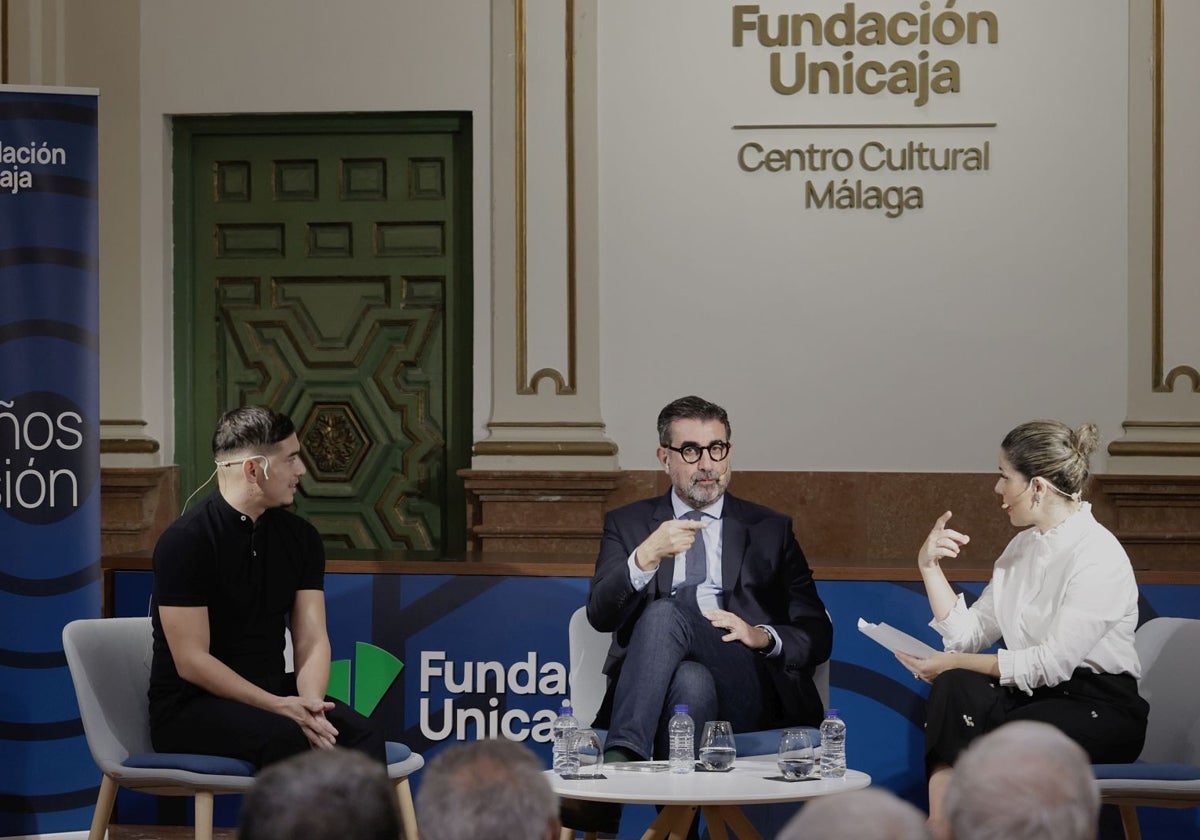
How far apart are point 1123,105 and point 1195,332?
95 centimetres

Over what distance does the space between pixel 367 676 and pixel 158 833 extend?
84 centimetres

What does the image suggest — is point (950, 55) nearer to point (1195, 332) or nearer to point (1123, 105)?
point (1123, 105)

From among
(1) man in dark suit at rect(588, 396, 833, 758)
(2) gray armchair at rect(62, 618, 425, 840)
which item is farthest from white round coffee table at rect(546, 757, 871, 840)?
(2) gray armchair at rect(62, 618, 425, 840)

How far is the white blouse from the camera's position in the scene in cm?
417

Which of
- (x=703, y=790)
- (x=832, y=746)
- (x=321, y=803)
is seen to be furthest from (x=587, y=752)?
(x=321, y=803)

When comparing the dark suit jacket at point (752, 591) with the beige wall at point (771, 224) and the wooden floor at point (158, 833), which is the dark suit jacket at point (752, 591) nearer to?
the wooden floor at point (158, 833)

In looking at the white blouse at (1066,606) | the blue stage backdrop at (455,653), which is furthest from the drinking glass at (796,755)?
the blue stage backdrop at (455,653)

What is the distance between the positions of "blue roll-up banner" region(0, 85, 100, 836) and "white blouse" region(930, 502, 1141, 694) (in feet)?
8.68

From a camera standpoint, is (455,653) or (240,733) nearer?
(240,733)

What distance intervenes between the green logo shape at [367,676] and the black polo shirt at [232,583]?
97 centimetres

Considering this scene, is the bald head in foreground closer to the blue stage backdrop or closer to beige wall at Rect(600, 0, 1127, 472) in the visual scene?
the blue stage backdrop

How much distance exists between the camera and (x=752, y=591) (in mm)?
4629

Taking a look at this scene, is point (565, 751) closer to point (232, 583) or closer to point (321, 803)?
point (232, 583)

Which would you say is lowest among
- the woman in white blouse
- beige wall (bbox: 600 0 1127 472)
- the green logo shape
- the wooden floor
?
the wooden floor
